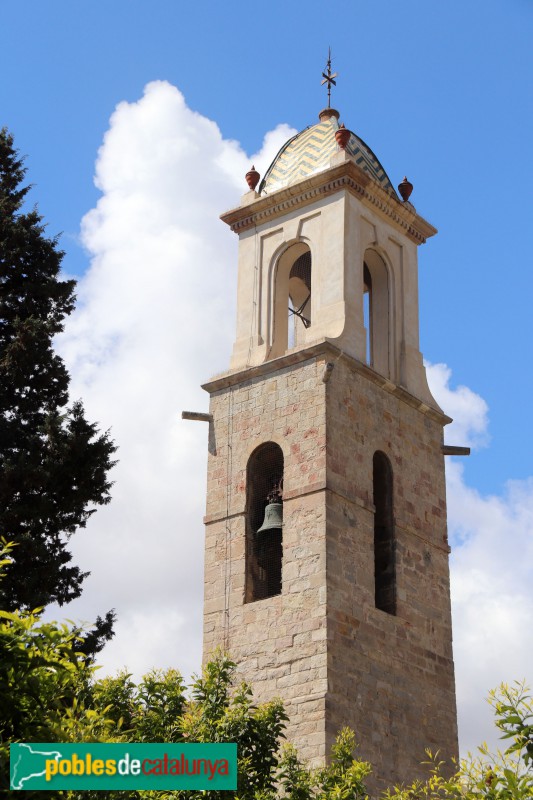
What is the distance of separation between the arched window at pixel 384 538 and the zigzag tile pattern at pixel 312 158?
4.92 metres

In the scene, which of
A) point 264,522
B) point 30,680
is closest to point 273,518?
point 264,522

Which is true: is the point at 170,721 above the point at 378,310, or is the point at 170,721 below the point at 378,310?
below

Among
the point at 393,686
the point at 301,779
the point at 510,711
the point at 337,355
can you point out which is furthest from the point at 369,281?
the point at 510,711

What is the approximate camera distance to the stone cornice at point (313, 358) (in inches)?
816

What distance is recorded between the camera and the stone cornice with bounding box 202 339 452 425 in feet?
68.0

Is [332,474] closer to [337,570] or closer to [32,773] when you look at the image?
[337,570]

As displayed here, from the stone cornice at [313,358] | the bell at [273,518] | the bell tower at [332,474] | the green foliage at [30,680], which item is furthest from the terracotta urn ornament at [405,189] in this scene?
the green foliage at [30,680]

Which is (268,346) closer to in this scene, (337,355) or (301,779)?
(337,355)

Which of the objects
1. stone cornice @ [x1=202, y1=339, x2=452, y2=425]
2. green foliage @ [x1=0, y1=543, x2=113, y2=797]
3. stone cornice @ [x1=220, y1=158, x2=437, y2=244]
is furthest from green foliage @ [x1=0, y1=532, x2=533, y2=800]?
stone cornice @ [x1=220, y1=158, x2=437, y2=244]

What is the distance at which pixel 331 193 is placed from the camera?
22.5 meters

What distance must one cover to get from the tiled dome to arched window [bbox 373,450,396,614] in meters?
4.92

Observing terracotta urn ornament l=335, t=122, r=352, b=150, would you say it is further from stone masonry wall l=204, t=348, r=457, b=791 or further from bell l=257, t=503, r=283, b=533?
bell l=257, t=503, r=283, b=533

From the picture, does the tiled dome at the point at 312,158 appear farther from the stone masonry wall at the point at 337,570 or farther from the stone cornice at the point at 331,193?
the stone masonry wall at the point at 337,570

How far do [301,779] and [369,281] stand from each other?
11.2 meters
